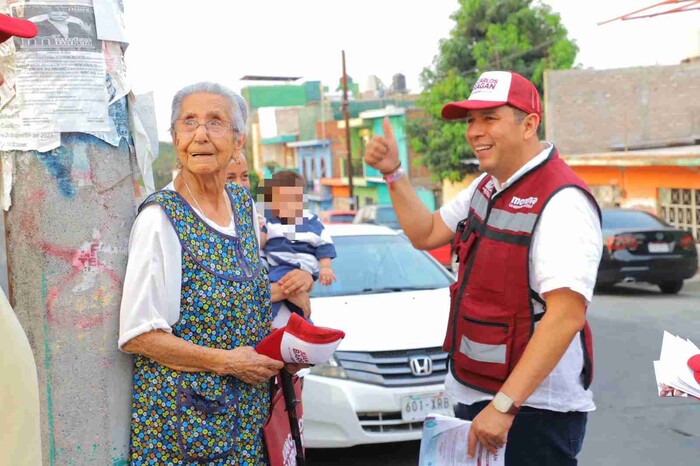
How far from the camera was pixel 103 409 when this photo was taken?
2.63 metres

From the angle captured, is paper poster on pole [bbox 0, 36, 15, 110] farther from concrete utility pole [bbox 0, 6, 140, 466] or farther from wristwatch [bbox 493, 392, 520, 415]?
wristwatch [bbox 493, 392, 520, 415]

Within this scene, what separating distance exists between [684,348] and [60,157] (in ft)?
7.11

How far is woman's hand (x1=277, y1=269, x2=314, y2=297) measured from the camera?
3.79 meters

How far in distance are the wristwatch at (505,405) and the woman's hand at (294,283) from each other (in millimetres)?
1147

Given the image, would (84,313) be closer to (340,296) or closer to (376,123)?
(340,296)

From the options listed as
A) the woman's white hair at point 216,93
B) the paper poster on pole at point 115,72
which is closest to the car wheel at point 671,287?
the woman's white hair at point 216,93

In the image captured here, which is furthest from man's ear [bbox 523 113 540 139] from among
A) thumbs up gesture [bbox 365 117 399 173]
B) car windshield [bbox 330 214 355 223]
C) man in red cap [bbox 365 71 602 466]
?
car windshield [bbox 330 214 355 223]

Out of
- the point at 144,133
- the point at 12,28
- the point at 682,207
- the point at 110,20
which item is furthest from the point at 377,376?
the point at 682,207

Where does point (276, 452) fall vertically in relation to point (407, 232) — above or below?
below

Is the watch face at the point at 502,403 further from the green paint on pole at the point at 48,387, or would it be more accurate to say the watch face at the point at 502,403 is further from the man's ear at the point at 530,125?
the green paint on pole at the point at 48,387

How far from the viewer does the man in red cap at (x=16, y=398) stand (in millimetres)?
1611

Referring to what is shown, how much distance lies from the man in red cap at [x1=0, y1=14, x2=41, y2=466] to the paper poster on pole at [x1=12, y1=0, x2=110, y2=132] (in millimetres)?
1069

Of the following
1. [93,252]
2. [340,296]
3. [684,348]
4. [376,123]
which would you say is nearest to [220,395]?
[93,252]

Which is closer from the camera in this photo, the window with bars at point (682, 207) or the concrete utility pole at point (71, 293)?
the concrete utility pole at point (71, 293)
